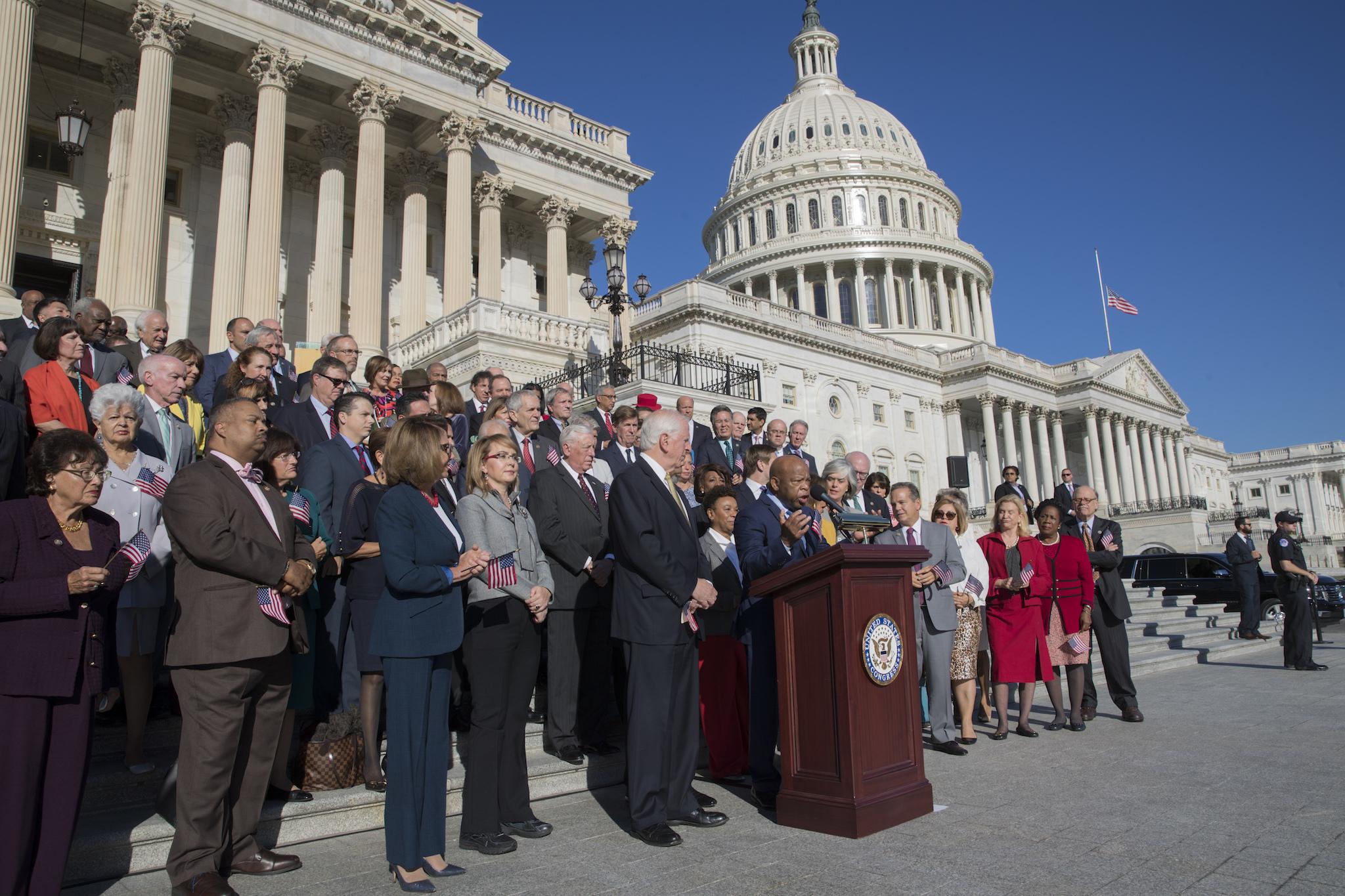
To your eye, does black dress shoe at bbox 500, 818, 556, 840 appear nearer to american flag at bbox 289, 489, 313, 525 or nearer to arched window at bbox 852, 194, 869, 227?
american flag at bbox 289, 489, 313, 525

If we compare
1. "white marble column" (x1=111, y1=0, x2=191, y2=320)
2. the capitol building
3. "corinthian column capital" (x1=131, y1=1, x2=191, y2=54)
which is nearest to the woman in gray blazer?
the capitol building

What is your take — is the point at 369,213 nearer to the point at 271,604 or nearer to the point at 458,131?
the point at 458,131

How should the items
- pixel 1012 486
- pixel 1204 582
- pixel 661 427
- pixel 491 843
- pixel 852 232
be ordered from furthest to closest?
1. pixel 852 232
2. pixel 1204 582
3. pixel 1012 486
4. pixel 661 427
5. pixel 491 843

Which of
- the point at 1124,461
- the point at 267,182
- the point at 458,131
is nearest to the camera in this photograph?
the point at 267,182

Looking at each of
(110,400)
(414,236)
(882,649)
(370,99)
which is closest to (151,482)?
(110,400)

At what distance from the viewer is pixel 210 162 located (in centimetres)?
2625

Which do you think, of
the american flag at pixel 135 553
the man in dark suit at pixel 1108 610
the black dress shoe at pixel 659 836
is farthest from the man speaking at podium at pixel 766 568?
the man in dark suit at pixel 1108 610

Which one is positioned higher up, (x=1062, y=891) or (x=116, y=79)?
(x=116, y=79)

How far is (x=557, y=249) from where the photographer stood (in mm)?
31781

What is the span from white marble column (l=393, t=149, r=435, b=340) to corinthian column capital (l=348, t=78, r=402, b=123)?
281 centimetres

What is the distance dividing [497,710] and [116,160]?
2379 centimetres

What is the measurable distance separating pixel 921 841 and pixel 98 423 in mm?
5595

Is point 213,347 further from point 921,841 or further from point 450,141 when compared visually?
point 921,841

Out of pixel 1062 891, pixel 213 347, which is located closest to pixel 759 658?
pixel 1062 891
